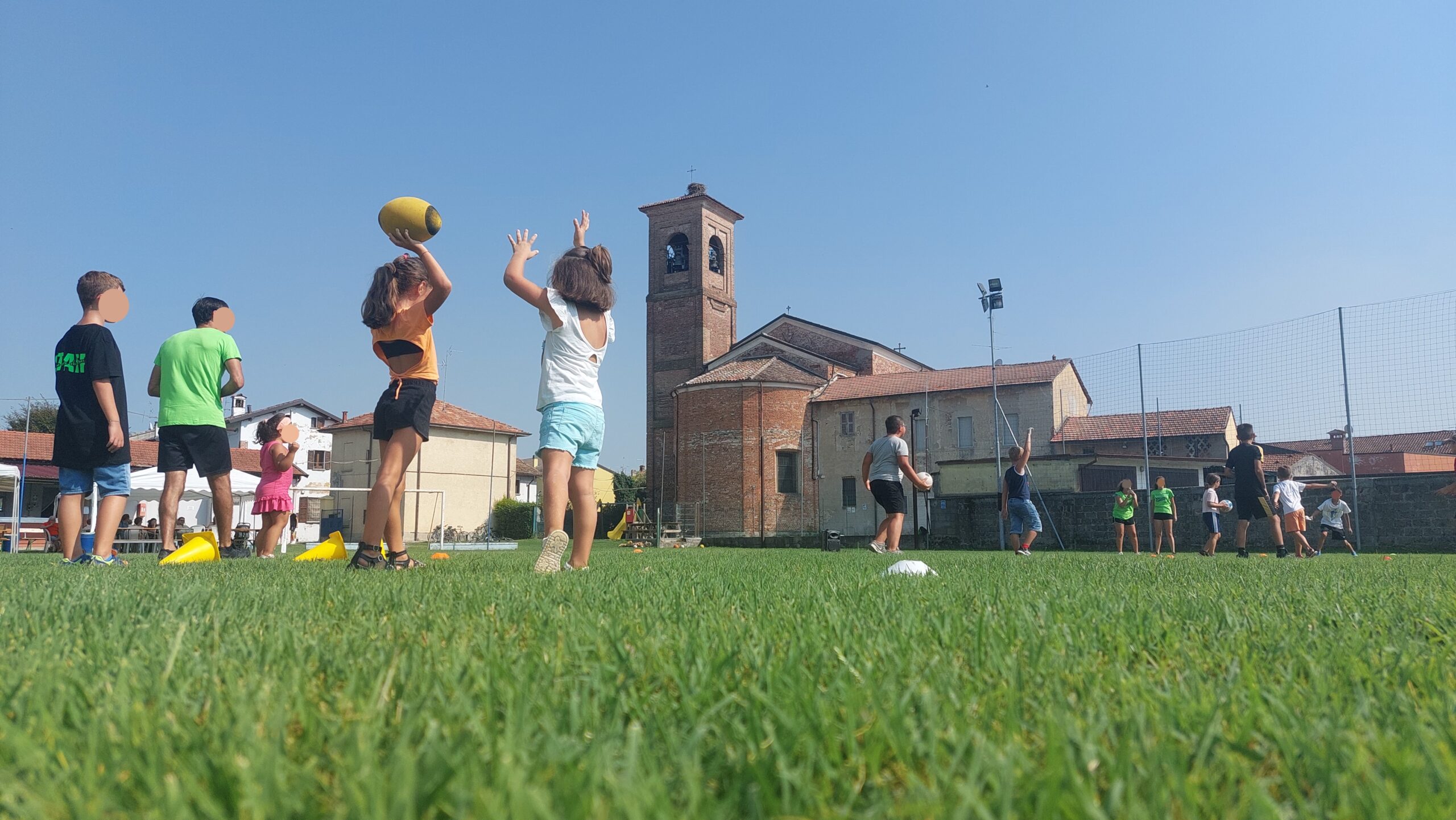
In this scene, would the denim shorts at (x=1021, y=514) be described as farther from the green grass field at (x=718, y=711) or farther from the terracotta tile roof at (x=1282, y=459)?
the terracotta tile roof at (x=1282, y=459)

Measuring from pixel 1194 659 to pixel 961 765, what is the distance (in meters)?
1.18

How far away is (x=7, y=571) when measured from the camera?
523 cm

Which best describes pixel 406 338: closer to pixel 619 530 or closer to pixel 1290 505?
pixel 1290 505

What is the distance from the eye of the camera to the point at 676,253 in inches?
2032

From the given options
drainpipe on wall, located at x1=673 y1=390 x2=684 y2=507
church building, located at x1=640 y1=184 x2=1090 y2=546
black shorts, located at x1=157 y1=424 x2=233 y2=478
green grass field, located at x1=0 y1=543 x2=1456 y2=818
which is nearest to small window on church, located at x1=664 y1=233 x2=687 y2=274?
church building, located at x1=640 y1=184 x2=1090 y2=546

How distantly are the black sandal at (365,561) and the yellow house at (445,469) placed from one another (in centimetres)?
4165

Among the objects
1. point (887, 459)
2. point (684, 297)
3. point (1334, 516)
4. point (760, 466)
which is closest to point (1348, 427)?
point (1334, 516)

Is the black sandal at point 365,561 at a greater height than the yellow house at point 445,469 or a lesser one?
lesser

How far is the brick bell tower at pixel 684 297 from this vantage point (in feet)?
162

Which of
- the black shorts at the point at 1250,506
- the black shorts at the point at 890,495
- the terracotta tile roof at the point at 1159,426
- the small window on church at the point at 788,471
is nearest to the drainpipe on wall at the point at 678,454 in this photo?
the small window on church at the point at 788,471

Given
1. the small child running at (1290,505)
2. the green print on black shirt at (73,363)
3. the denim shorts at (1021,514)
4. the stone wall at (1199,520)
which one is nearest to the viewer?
the green print on black shirt at (73,363)

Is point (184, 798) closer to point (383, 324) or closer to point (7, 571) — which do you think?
point (383, 324)

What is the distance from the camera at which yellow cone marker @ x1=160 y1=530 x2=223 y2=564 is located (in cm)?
679

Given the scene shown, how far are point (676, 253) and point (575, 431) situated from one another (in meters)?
47.1
